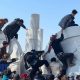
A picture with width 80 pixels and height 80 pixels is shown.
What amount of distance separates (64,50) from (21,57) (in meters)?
1.76

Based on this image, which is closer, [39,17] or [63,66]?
[63,66]

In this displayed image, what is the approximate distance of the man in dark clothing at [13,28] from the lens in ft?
57.4

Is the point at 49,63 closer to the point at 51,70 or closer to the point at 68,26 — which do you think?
the point at 51,70

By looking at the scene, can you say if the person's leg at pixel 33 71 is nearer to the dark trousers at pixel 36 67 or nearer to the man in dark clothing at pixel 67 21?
the dark trousers at pixel 36 67

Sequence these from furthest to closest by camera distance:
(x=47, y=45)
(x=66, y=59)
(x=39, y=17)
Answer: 1. (x=39, y=17)
2. (x=47, y=45)
3. (x=66, y=59)

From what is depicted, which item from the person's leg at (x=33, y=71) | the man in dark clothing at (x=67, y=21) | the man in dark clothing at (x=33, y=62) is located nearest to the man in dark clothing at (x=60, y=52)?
the man in dark clothing at (x=67, y=21)

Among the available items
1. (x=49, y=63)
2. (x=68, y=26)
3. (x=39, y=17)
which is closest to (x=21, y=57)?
(x=49, y=63)

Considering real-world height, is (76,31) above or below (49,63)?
above

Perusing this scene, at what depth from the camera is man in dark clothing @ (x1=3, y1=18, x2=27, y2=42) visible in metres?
17.5

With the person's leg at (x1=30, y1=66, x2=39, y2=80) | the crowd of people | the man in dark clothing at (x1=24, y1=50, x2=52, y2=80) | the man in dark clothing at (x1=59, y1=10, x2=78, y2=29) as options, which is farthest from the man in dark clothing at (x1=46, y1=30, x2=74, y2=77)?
the person's leg at (x1=30, y1=66, x2=39, y2=80)

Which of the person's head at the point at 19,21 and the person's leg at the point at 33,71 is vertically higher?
the person's head at the point at 19,21

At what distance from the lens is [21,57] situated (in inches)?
648

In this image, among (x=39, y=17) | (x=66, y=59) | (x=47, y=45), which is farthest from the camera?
(x=39, y=17)

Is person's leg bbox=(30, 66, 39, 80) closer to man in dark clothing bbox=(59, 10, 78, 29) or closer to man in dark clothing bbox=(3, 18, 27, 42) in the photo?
man in dark clothing bbox=(59, 10, 78, 29)
